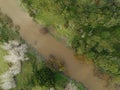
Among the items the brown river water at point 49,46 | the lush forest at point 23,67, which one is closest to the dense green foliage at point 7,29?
the lush forest at point 23,67

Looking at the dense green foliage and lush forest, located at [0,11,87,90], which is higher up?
the dense green foliage

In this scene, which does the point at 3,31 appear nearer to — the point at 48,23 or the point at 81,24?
the point at 48,23

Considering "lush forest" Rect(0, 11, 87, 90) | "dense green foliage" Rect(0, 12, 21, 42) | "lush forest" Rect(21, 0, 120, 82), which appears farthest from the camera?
"dense green foliage" Rect(0, 12, 21, 42)

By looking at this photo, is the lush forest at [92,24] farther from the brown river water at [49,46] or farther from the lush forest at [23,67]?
the lush forest at [23,67]

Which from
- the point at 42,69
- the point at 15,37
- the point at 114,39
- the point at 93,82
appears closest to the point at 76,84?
the point at 93,82

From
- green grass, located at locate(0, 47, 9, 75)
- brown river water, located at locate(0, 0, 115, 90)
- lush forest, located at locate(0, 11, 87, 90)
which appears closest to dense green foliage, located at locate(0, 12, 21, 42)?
lush forest, located at locate(0, 11, 87, 90)

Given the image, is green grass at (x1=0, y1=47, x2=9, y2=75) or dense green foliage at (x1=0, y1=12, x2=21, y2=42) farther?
dense green foliage at (x1=0, y1=12, x2=21, y2=42)

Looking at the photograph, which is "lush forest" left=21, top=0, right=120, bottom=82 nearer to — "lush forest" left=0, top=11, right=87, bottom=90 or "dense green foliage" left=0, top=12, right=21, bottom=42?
"dense green foliage" left=0, top=12, right=21, bottom=42
